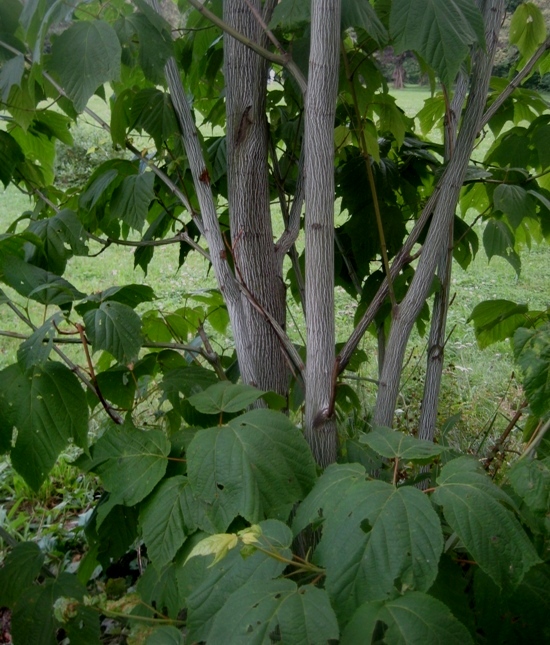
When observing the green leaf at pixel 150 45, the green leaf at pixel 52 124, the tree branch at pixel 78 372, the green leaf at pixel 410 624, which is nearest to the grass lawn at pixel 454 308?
the green leaf at pixel 52 124

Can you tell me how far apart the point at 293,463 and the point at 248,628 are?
0.93ft

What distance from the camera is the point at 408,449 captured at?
2.99 feet

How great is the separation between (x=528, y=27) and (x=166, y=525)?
1272 mm

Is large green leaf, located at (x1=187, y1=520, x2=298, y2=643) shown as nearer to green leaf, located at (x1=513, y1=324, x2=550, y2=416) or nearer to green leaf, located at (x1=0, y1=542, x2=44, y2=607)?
green leaf, located at (x1=513, y1=324, x2=550, y2=416)

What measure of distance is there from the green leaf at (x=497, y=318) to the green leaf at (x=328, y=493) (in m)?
0.65

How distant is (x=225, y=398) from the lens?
105 centimetres

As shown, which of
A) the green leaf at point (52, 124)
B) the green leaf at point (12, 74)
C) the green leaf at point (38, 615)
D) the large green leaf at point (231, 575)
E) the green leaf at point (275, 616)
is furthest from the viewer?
the green leaf at point (52, 124)

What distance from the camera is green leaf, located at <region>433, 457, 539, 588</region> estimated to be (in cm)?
78

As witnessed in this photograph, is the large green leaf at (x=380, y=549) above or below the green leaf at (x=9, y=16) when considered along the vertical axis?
below

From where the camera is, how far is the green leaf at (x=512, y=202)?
1.28m

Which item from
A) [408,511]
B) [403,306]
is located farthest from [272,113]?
[408,511]

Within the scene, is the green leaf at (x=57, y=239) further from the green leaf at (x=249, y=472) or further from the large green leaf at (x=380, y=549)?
the large green leaf at (x=380, y=549)

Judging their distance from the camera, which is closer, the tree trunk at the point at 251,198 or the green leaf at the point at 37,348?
the green leaf at the point at 37,348

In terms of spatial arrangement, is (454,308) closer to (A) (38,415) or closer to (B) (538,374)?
(B) (538,374)
